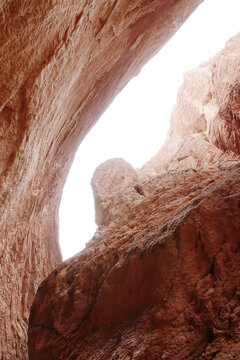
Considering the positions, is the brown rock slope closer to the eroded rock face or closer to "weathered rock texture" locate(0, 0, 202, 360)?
the eroded rock face

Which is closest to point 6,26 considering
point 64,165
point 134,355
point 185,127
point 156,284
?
point 156,284

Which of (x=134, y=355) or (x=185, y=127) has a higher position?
(x=185, y=127)

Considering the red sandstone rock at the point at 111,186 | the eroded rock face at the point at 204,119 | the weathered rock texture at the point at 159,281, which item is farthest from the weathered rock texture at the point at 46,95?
the eroded rock face at the point at 204,119

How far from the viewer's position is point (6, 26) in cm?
439

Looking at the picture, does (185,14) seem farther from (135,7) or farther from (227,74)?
(135,7)

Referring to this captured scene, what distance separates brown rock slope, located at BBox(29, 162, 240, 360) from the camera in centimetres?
381

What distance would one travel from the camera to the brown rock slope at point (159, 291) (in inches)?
150

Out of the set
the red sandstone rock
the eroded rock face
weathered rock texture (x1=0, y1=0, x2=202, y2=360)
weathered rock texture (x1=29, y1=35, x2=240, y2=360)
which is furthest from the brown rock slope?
weathered rock texture (x1=0, y1=0, x2=202, y2=360)

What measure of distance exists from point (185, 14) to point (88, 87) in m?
5.13

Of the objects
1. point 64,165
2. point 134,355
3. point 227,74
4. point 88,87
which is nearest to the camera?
point 134,355

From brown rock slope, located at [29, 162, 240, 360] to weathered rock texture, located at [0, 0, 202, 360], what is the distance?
2.89 m

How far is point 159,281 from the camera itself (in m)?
4.70

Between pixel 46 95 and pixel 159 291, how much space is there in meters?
4.54

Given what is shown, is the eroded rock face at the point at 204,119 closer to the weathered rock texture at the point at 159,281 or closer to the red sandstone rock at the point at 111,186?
the weathered rock texture at the point at 159,281
